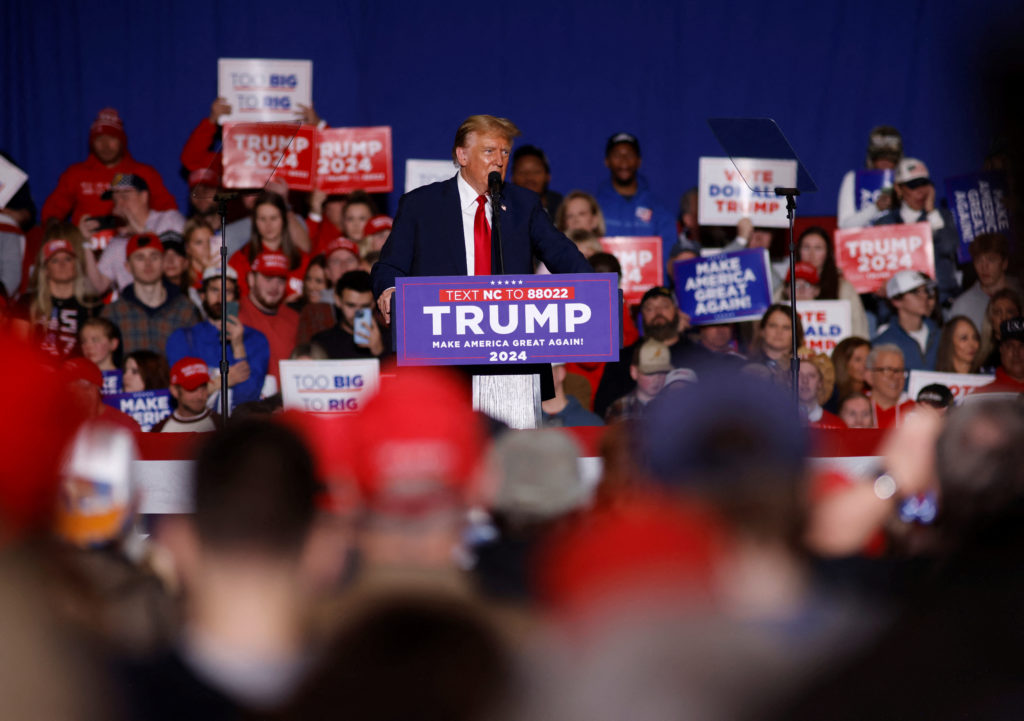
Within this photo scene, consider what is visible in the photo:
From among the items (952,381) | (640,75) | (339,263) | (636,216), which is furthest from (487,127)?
(640,75)

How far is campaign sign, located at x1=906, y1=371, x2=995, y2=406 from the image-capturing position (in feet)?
18.4

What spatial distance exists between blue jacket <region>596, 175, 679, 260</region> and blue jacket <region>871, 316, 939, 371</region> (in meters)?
1.52

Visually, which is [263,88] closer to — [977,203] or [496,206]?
[977,203]

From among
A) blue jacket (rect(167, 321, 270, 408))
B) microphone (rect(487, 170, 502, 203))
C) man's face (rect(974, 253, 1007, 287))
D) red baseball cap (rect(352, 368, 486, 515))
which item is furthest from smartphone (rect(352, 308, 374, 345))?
red baseball cap (rect(352, 368, 486, 515))

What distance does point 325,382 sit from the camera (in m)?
5.51

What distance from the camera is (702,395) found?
1552mm

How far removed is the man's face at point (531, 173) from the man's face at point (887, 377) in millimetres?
2388

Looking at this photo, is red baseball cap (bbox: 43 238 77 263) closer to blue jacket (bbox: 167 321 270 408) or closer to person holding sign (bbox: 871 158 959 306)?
blue jacket (bbox: 167 321 270 408)

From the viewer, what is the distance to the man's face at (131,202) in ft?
23.7

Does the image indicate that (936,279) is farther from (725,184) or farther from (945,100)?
(945,100)

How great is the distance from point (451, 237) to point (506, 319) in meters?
0.58

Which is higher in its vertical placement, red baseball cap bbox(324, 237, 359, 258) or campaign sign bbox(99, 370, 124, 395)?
red baseball cap bbox(324, 237, 359, 258)

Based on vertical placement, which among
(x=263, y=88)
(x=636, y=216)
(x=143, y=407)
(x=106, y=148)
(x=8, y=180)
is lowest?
(x=143, y=407)

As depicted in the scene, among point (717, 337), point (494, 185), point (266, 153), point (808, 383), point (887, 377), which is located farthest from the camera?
point (266, 153)
